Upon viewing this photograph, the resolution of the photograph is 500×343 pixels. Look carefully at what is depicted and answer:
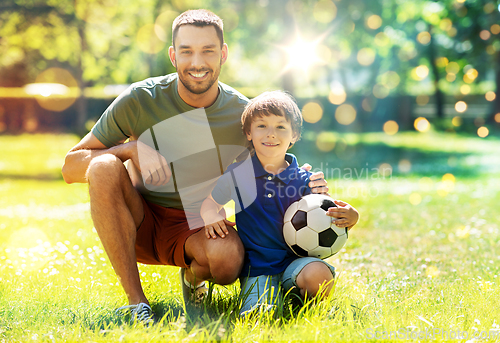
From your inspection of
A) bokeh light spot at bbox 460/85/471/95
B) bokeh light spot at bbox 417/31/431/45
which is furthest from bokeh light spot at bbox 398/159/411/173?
bokeh light spot at bbox 460/85/471/95

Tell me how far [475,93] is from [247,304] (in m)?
36.7

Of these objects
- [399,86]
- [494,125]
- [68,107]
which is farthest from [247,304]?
[399,86]

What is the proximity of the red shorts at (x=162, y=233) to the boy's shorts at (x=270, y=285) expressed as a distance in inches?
20.7

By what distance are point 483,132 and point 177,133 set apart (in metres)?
23.2

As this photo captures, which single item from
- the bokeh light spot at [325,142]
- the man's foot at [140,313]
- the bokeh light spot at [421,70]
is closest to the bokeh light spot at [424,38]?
the bokeh light spot at [421,70]

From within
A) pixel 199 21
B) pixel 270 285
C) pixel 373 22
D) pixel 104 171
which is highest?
pixel 373 22

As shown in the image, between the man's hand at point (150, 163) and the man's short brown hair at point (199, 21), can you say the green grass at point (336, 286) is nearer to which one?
the man's hand at point (150, 163)

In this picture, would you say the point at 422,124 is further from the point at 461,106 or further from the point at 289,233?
the point at 289,233

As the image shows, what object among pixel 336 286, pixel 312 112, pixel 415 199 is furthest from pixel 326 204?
pixel 312 112

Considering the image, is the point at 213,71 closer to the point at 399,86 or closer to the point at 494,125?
the point at 494,125

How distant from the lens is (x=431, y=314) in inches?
114

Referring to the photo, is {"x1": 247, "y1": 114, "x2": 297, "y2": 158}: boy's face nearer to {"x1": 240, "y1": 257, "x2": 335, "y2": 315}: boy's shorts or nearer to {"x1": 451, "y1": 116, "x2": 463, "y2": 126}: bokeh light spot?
{"x1": 240, "y1": 257, "x2": 335, "y2": 315}: boy's shorts

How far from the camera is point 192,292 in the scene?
10.8ft

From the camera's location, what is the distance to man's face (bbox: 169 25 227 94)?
329 cm
